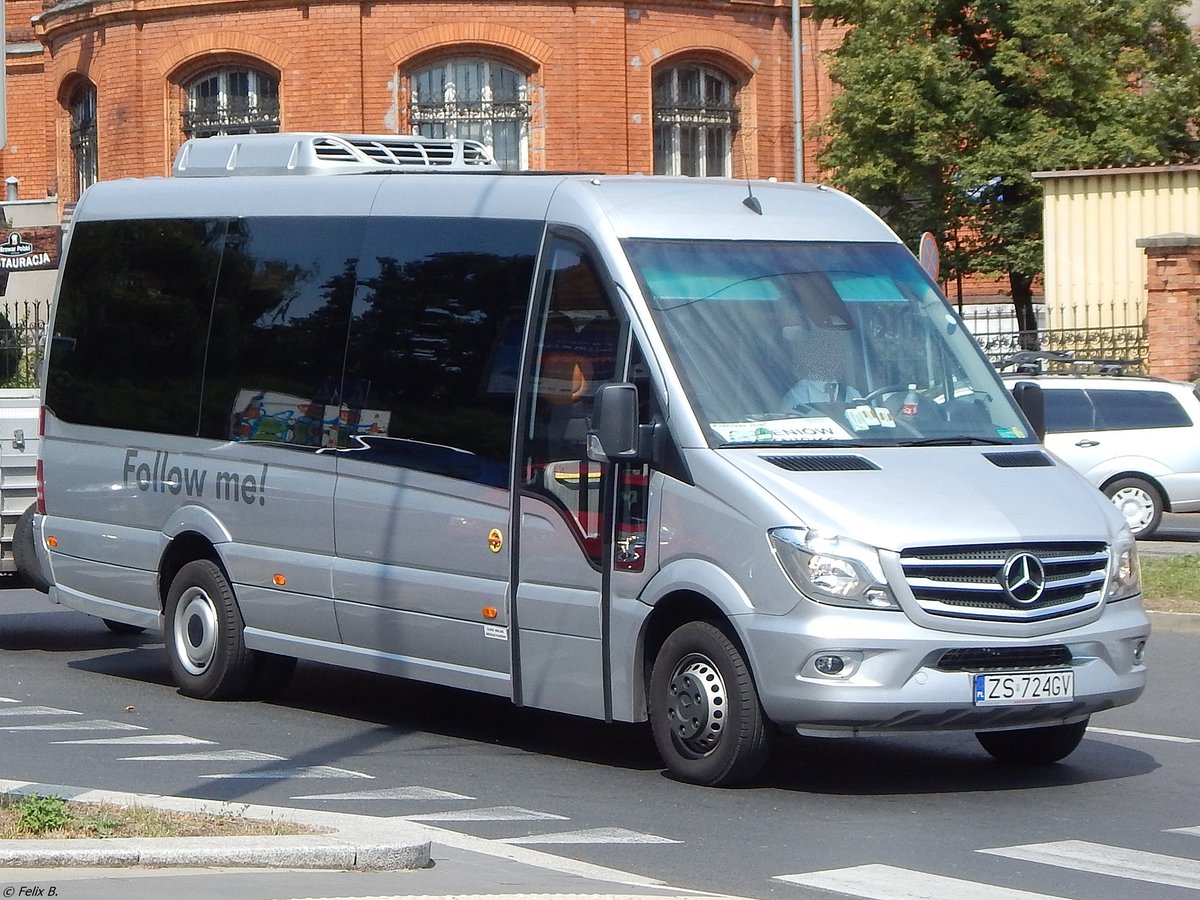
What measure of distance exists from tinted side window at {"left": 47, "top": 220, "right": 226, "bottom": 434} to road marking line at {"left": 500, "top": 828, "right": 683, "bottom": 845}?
4.52 metres

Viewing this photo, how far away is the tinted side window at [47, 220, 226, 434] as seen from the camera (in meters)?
11.5

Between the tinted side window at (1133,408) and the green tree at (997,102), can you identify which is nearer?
the tinted side window at (1133,408)

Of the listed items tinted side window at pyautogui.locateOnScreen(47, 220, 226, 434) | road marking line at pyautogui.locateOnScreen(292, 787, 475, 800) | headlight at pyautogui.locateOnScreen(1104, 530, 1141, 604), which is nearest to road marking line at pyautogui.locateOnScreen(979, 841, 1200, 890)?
headlight at pyautogui.locateOnScreen(1104, 530, 1141, 604)

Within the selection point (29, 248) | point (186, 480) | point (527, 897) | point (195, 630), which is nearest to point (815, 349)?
point (527, 897)

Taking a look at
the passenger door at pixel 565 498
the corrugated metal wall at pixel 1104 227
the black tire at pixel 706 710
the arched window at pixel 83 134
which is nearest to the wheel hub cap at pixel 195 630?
the passenger door at pixel 565 498

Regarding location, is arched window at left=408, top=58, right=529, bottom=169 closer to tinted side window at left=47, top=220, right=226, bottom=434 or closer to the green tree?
the green tree

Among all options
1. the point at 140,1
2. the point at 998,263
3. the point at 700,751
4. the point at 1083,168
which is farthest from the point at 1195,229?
the point at 700,751

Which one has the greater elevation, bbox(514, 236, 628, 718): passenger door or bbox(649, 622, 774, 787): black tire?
bbox(514, 236, 628, 718): passenger door

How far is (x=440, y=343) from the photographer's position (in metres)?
9.83

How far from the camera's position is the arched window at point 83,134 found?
42.5 metres

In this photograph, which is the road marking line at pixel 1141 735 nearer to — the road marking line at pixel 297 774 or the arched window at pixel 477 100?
the road marking line at pixel 297 774

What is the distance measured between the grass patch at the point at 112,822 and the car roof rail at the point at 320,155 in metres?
4.61

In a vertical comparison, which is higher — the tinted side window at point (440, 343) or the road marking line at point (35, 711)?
the tinted side window at point (440, 343)

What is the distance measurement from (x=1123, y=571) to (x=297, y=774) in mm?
3642
